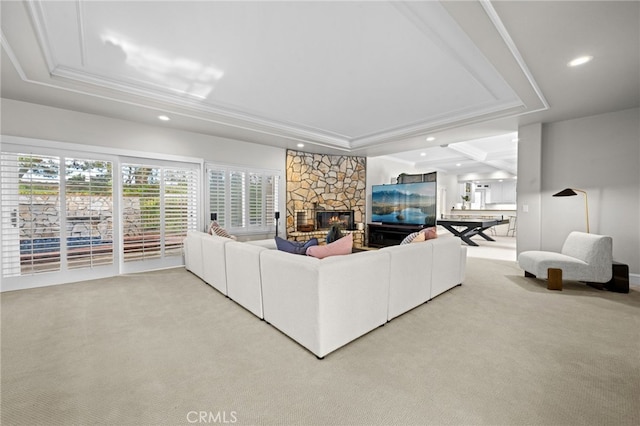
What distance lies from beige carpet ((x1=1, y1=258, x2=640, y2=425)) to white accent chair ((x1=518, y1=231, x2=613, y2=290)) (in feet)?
1.69

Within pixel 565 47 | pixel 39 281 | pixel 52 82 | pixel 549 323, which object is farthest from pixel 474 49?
pixel 39 281

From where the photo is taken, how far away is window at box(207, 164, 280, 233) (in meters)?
5.19

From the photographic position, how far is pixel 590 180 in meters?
4.29

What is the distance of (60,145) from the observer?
145 inches

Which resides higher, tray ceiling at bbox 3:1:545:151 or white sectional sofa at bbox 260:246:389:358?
tray ceiling at bbox 3:1:545:151

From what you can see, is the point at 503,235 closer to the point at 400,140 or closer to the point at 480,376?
the point at 400,140

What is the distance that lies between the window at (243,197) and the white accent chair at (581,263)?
4667mm

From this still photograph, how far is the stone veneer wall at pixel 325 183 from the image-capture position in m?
6.33

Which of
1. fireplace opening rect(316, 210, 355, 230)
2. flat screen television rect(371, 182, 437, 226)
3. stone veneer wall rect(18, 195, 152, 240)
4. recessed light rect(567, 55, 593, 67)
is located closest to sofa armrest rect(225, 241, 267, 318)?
stone veneer wall rect(18, 195, 152, 240)

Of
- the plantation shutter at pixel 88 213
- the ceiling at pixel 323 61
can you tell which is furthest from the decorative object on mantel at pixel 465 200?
the plantation shutter at pixel 88 213

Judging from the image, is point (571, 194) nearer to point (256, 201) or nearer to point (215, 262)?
point (215, 262)

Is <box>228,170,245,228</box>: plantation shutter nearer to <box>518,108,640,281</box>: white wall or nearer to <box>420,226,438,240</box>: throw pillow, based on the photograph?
<box>420,226,438,240</box>: throw pillow

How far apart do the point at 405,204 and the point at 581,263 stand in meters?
3.86

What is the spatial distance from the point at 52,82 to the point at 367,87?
3555mm
